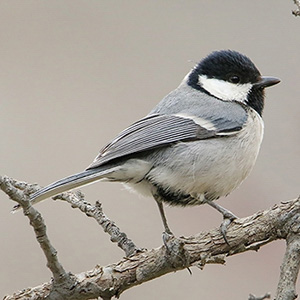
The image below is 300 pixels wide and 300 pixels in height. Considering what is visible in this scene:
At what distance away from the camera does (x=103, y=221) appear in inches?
89.6

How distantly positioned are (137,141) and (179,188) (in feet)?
0.75

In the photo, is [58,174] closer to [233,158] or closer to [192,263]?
[233,158]

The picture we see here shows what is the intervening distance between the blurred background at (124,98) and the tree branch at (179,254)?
0.57 metres

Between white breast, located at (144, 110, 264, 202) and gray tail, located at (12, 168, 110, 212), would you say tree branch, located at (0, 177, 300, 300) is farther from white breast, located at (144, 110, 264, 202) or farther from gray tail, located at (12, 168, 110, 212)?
white breast, located at (144, 110, 264, 202)

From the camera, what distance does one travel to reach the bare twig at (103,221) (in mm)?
2209

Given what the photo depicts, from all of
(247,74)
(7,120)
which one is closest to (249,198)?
(247,74)

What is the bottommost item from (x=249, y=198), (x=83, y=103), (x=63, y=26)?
(x=249, y=198)

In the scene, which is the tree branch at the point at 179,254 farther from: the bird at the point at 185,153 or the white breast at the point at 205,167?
the white breast at the point at 205,167

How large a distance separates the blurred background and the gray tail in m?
0.49

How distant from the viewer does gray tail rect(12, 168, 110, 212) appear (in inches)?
81.4

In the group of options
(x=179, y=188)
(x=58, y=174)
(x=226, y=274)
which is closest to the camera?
(x=179, y=188)

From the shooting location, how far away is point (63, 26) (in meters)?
3.63

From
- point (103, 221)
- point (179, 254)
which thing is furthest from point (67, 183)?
point (179, 254)

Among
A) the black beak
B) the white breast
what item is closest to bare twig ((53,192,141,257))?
the white breast
